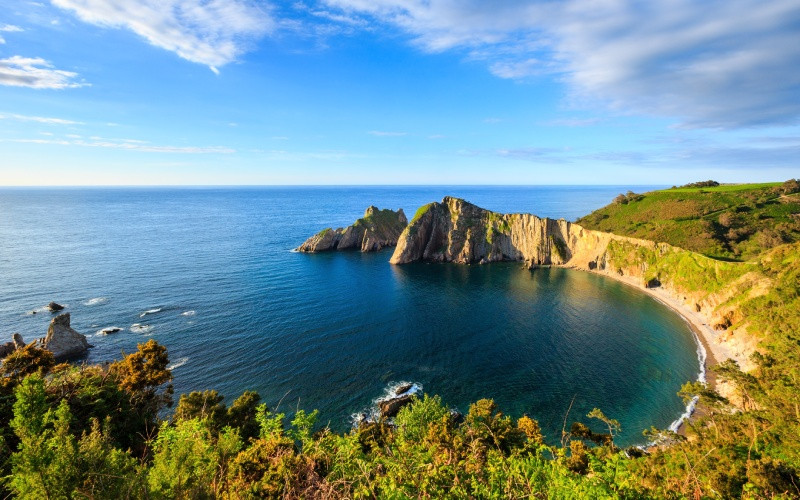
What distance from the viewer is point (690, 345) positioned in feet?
211

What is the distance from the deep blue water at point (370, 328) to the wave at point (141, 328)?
0.74 m

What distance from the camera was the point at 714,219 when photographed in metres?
113

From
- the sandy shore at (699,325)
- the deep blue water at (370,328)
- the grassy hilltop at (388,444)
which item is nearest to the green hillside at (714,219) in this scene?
the sandy shore at (699,325)

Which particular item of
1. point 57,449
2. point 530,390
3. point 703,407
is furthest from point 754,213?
point 57,449

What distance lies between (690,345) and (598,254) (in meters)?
50.9

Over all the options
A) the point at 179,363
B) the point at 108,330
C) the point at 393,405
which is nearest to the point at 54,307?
the point at 108,330

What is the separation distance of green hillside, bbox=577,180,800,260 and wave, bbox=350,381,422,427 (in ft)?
293

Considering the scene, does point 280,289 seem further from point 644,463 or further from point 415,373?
point 644,463

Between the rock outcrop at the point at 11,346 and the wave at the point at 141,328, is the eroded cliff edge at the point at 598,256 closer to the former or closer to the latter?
the wave at the point at 141,328

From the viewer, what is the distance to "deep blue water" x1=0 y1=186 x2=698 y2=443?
4966 centimetres

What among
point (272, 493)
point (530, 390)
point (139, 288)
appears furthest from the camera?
point (139, 288)

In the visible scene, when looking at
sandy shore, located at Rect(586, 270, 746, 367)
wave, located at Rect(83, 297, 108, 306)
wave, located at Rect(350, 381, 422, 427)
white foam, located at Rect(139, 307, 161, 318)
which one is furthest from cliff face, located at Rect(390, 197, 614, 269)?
wave, located at Rect(83, 297, 108, 306)

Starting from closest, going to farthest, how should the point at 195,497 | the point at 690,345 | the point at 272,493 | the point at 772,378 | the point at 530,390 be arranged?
the point at 195,497 → the point at 272,493 → the point at 772,378 → the point at 530,390 → the point at 690,345

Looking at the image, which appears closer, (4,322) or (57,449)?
(57,449)
